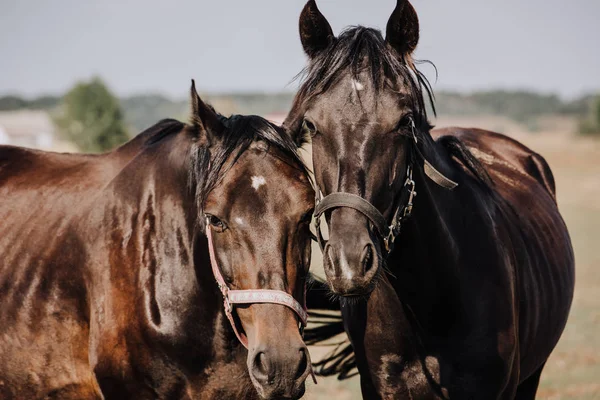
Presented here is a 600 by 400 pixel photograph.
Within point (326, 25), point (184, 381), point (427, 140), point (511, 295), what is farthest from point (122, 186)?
point (511, 295)

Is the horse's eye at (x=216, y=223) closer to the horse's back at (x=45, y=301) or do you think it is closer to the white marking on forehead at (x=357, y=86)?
the white marking on forehead at (x=357, y=86)

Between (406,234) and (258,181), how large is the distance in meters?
0.87

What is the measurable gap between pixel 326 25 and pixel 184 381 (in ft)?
6.38

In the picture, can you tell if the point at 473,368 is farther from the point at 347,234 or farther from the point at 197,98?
the point at 197,98

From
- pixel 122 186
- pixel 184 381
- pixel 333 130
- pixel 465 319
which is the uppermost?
pixel 333 130

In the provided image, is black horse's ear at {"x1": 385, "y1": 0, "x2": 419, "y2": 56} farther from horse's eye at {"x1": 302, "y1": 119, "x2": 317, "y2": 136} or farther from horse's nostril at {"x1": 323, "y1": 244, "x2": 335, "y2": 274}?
horse's nostril at {"x1": 323, "y1": 244, "x2": 335, "y2": 274}

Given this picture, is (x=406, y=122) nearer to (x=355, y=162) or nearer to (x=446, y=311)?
(x=355, y=162)

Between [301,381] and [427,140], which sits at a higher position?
[427,140]

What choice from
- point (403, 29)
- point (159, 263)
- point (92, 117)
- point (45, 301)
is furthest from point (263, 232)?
point (92, 117)

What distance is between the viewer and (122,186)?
3.87 m

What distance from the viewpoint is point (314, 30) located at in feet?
11.7

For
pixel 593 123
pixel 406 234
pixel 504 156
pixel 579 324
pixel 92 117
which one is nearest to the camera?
pixel 406 234

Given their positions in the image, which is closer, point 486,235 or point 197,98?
point 197,98

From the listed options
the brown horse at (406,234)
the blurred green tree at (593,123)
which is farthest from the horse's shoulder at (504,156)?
the blurred green tree at (593,123)
